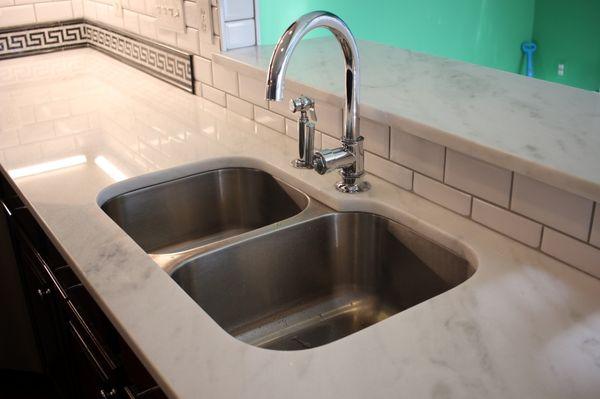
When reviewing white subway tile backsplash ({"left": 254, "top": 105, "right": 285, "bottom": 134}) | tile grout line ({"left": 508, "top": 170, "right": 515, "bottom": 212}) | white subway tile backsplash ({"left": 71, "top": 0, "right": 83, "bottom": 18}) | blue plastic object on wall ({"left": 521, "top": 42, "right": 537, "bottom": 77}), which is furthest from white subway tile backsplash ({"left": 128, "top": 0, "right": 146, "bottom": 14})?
blue plastic object on wall ({"left": 521, "top": 42, "right": 537, "bottom": 77})

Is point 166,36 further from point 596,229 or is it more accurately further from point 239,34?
point 596,229

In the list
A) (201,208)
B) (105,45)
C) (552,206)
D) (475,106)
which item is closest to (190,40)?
(201,208)

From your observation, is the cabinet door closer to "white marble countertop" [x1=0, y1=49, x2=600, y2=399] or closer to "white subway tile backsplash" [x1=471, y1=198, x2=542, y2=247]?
"white marble countertop" [x1=0, y1=49, x2=600, y2=399]

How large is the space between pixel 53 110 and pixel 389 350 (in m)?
1.43

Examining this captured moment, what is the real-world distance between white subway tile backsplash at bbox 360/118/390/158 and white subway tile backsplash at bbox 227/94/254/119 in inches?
19.2

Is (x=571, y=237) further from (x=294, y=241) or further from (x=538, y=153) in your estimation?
(x=294, y=241)

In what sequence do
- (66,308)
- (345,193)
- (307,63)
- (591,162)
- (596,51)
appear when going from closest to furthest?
(591,162) → (345,193) → (66,308) → (307,63) → (596,51)

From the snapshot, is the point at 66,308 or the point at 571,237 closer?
the point at 571,237

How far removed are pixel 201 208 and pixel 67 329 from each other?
16.4 inches

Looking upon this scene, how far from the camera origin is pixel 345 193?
1274mm

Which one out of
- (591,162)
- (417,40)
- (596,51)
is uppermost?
(591,162)

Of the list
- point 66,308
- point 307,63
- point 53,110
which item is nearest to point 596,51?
point 307,63

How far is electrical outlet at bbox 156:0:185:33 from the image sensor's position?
1946 millimetres

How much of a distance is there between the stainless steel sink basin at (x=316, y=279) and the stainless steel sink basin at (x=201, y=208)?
16cm
